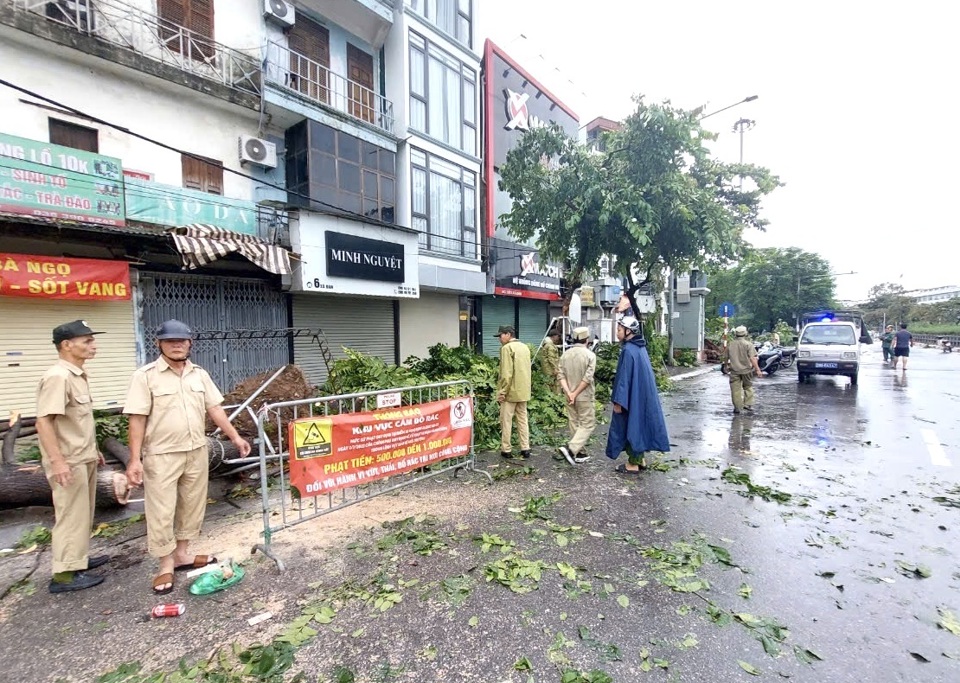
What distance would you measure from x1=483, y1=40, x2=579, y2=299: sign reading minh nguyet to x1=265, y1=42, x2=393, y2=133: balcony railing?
14.6 ft

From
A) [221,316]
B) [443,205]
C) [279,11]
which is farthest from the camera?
[443,205]

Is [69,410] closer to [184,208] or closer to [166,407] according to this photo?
[166,407]

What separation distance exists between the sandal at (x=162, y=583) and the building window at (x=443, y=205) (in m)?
10.2

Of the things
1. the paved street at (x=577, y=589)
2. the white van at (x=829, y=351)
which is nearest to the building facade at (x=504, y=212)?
the white van at (x=829, y=351)

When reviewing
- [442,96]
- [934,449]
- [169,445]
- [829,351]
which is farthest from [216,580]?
[829,351]

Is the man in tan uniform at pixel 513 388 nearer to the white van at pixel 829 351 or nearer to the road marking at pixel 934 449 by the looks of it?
the road marking at pixel 934 449

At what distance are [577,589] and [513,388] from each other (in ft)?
10.7

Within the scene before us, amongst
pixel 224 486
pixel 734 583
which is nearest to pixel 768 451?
pixel 734 583

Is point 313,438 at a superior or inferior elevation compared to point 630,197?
inferior

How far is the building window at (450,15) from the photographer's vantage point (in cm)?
1302

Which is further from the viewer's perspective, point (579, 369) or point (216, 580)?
point (579, 369)

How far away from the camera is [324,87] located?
11367 millimetres

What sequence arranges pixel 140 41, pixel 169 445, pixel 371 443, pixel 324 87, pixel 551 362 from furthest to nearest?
pixel 324 87
pixel 551 362
pixel 140 41
pixel 371 443
pixel 169 445

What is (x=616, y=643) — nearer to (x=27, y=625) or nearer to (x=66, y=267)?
(x=27, y=625)
